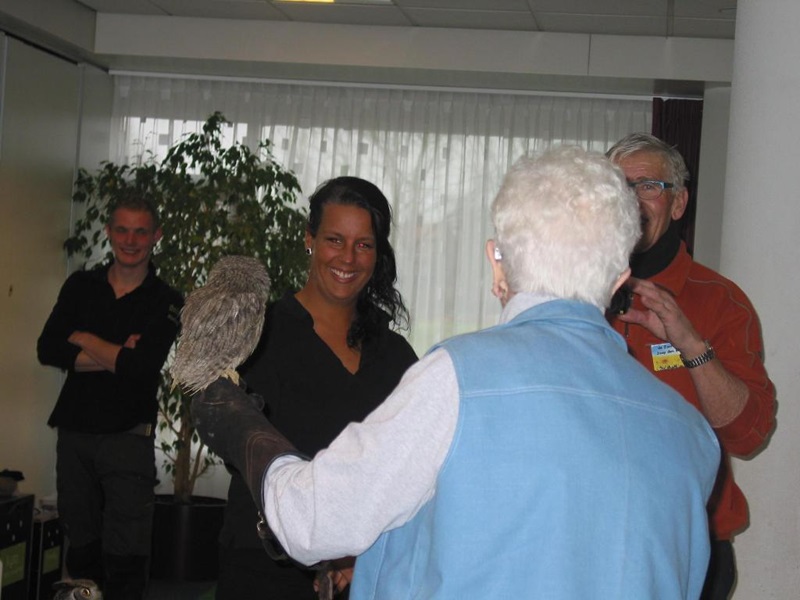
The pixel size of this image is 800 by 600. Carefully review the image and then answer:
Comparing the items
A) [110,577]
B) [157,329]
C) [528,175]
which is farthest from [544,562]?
[110,577]

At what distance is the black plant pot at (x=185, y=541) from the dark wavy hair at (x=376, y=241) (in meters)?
3.75

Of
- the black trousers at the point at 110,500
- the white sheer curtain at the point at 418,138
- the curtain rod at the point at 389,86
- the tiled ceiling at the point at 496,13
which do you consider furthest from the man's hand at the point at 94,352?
the curtain rod at the point at 389,86

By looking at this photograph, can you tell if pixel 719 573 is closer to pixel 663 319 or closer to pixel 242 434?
pixel 663 319

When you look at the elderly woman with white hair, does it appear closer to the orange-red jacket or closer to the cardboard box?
the orange-red jacket

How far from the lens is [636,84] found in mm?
6965

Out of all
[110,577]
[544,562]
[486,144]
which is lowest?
[110,577]

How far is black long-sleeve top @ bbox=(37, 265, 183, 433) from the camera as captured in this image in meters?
4.34

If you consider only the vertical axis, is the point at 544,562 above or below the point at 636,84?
below

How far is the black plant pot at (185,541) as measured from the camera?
599 centimetres

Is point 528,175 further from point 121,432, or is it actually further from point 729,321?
point 121,432

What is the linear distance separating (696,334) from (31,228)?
5.35 meters

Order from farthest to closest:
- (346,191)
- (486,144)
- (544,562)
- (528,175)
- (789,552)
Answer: (486,144) → (789,552) → (346,191) → (528,175) → (544,562)

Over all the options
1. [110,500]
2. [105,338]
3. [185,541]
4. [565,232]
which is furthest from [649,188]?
[185,541]

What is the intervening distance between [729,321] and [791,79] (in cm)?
90
